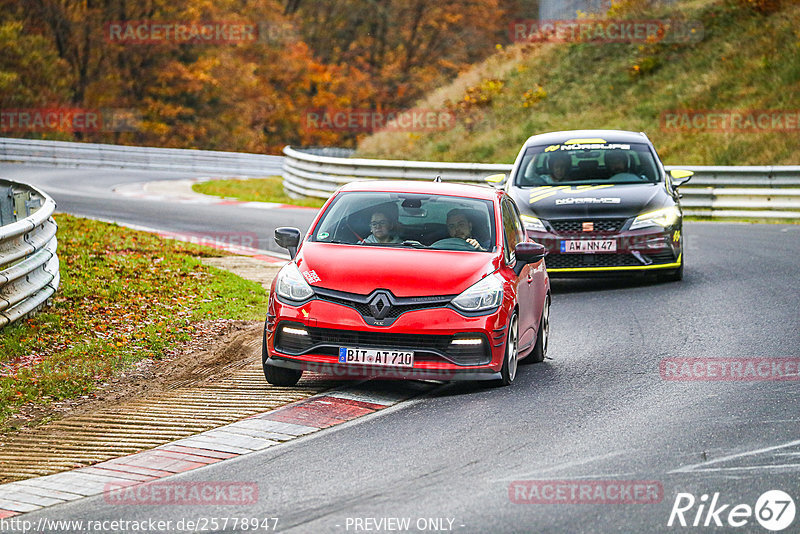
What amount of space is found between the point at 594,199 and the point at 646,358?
4271mm

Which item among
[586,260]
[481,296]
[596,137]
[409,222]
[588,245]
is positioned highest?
[409,222]

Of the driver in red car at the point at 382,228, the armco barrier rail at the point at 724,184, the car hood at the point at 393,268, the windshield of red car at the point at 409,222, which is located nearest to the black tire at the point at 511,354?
the car hood at the point at 393,268

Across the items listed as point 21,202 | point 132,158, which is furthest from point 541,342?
point 132,158

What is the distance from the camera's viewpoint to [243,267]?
51.9 feet

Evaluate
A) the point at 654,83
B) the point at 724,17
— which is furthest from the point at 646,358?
the point at 724,17

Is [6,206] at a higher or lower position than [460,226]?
lower

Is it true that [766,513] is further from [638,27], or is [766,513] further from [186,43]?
[186,43]

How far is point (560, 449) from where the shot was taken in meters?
6.91

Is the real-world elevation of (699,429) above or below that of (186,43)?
above

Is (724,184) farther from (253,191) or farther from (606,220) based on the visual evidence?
(253,191)

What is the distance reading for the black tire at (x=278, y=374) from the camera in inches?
342

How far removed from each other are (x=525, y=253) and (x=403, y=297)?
142 centimetres

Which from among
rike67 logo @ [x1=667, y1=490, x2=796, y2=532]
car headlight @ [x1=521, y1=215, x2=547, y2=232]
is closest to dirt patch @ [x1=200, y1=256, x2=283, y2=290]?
car headlight @ [x1=521, y1=215, x2=547, y2=232]

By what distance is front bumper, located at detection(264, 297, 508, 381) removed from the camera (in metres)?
8.28
